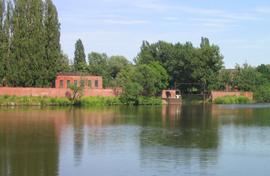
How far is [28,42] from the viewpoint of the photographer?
71.7 m

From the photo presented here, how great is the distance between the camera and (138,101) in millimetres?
84312

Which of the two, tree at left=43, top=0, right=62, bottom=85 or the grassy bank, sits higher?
tree at left=43, top=0, right=62, bottom=85

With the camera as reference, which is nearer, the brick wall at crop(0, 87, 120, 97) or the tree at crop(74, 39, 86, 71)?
the brick wall at crop(0, 87, 120, 97)

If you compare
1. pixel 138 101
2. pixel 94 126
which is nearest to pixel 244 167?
pixel 94 126

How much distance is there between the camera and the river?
69.0 ft

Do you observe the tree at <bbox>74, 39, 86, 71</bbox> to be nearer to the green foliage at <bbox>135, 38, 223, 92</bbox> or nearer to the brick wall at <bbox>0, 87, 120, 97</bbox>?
the green foliage at <bbox>135, 38, 223, 92</bbox>

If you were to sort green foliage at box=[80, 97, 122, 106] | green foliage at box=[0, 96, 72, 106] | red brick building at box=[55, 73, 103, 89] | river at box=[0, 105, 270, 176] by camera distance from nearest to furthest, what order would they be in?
river at box=[0, 105, 270, 176], green foliage at box=[0, 96, 72, 106], green foliage at box=[80, 97, 122, 106], red brick building at box=[55, 73, 103, 89]

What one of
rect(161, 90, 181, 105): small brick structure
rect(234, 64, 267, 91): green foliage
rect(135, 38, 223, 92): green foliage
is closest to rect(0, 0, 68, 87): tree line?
rect(161, 90, 181, 105): small brick structure

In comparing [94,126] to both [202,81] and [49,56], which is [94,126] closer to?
[49,56]

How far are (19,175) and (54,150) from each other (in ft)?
22.3

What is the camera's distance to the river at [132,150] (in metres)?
21.0

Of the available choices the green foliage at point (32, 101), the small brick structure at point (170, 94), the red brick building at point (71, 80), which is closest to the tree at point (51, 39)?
the green foliage at point (32, 101)

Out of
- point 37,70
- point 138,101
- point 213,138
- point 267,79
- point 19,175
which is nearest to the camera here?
point 19,175

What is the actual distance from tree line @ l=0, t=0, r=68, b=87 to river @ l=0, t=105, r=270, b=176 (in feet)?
103
